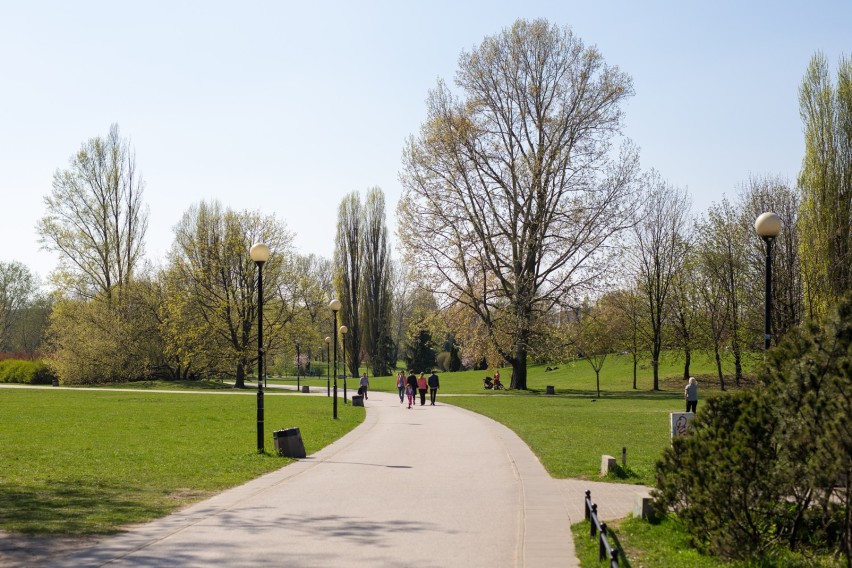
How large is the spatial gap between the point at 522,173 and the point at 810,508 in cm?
4116

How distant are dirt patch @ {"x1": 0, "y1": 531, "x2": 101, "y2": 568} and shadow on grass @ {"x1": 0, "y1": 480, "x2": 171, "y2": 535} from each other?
31 cm

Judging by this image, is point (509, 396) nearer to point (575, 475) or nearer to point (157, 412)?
point (157, 412)

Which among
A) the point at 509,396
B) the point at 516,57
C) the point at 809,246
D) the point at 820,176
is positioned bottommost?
the point at 509,396

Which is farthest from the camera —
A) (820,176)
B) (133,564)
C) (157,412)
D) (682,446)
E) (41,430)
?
(820,176)

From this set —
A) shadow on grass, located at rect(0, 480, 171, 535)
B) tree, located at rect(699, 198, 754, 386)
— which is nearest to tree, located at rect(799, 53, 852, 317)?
tree, located at rect(699, 198, 754, 386)

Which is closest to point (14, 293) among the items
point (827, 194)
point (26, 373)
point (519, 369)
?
point (26, 373)

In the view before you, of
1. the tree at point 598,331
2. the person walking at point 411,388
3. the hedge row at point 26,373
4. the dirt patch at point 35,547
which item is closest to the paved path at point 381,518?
the dirt patch at point 35,547

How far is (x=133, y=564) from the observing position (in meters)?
7.89

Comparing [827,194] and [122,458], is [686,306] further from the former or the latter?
[122,458]

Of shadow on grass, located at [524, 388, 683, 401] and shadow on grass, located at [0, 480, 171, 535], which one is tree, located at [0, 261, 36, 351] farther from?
shadow on grass, located at [0, 480, 171, 535]

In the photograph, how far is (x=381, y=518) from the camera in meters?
10.6

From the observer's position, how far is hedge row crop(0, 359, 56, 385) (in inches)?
2527

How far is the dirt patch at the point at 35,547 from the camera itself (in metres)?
8.09

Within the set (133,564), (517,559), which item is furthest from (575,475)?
(133,564)
